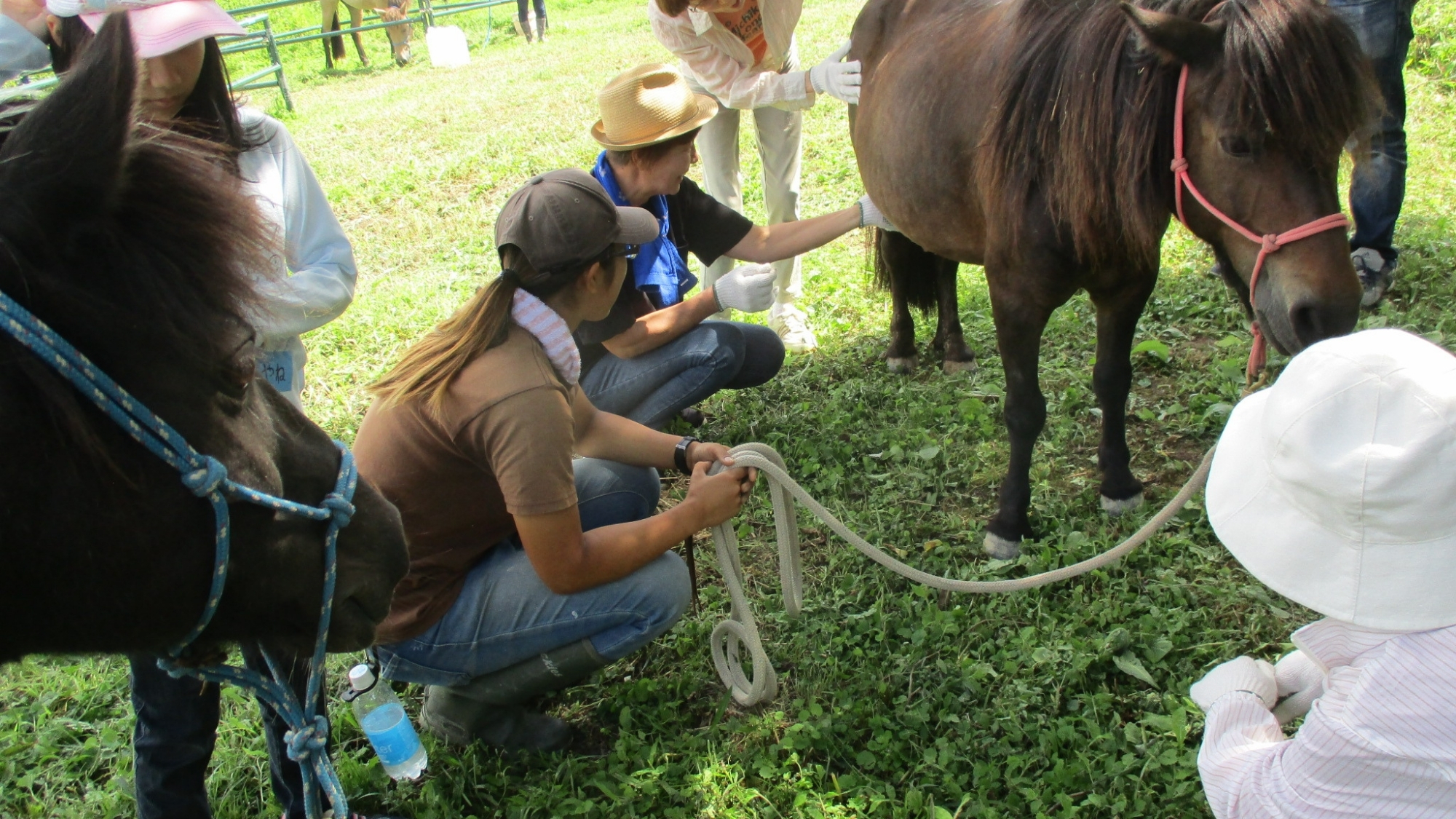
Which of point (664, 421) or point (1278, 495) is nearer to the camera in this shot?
point (1278, 495)

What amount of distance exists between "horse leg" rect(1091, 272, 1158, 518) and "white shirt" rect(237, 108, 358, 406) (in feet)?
7.15

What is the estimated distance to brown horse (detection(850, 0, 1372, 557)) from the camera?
203 centimetres

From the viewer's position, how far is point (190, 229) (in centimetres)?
117

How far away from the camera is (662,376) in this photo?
3334 mm

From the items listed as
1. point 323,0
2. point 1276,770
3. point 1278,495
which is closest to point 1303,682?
point 1276,770

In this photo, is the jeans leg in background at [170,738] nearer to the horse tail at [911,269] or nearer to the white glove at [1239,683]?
the white glove at [1239,683]

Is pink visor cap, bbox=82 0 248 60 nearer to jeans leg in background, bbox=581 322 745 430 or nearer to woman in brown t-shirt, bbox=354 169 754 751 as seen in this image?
woman in brown t-shirt, bbox=354 169 754 751

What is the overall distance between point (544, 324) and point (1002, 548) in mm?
1603

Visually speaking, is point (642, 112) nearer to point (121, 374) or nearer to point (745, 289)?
point (745, 289)

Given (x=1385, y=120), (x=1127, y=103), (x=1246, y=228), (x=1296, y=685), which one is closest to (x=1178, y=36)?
(x=1127, y=103)

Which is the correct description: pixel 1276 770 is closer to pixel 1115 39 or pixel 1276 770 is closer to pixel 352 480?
pixel 352 480

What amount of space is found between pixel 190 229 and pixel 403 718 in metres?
1.51

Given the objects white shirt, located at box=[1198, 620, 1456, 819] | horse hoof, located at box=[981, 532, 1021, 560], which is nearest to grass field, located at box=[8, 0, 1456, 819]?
horse hoof, located at box=[981, 532, 1021, 560]

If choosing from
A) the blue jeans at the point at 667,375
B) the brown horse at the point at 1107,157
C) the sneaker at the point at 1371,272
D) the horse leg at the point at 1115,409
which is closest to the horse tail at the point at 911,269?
the brown horse at the point at 1107,157
